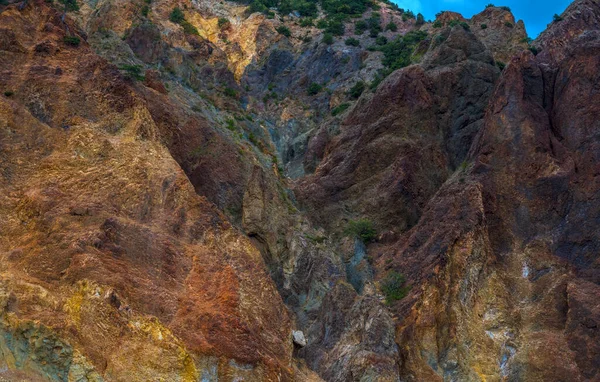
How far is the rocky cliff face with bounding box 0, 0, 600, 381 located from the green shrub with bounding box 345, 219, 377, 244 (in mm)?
199

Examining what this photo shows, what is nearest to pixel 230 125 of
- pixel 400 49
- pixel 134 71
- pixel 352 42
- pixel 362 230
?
pixel 134 71

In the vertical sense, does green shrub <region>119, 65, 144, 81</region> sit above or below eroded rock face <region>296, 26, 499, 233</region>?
below

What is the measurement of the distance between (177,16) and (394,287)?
158ft

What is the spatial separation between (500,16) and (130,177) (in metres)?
45.5

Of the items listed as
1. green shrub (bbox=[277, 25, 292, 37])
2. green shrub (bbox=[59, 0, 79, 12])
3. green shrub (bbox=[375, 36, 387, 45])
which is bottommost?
green shrub (bbox=[59, 0, 79, 12])

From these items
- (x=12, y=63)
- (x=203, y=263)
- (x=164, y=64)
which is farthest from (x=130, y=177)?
(x=164, y=64)

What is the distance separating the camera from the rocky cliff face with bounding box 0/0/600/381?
91.2 feet

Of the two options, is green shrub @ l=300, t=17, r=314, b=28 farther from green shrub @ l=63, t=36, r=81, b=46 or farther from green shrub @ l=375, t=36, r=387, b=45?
green shrub @ l=63, t=36, r=81, b=46

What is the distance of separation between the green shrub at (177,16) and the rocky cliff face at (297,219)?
61.5 feet

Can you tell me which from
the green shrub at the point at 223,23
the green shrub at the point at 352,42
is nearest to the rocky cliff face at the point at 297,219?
the green shrub at the point at 352,42

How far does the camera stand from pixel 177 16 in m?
78.6

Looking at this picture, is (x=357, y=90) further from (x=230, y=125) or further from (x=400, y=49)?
(x=230, y=125)

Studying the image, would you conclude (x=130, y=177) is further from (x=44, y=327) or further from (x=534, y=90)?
(x=534, y=90)

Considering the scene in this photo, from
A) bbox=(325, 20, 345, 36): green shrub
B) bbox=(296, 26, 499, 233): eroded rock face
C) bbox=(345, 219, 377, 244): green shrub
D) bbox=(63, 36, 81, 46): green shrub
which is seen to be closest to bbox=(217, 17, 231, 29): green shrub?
Result: bbox=(325, 20, 345, 36): green shrub
